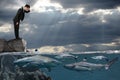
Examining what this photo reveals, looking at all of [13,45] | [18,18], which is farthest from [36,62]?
[18,18]

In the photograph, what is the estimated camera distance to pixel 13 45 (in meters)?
17.7

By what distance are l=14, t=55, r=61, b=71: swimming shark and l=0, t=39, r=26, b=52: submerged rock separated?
282 centimetres

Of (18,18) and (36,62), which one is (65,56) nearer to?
(36,62)

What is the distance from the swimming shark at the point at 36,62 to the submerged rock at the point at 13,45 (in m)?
2.82

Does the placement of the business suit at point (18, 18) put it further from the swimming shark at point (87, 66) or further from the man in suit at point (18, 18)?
the swimming shark at point (87, 66)

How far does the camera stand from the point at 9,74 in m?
15.3

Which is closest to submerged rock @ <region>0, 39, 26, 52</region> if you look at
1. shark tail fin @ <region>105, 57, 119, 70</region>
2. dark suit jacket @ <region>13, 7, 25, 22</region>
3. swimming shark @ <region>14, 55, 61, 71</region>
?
dark suit jacket @ <region>13, 7, 25, 22</region>

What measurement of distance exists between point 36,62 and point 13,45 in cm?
336

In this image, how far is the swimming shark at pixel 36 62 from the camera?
14.6 meters

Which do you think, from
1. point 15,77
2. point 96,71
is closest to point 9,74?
point 15,77

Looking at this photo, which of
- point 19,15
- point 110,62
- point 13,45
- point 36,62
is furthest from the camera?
point 19,15

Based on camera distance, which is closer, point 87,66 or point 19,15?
point 87,66

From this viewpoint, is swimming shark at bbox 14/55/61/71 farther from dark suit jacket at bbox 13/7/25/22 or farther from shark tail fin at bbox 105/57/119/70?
dark suit jacket at bbox 13/7/25/22

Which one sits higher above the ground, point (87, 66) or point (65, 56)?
point (65, 56)
